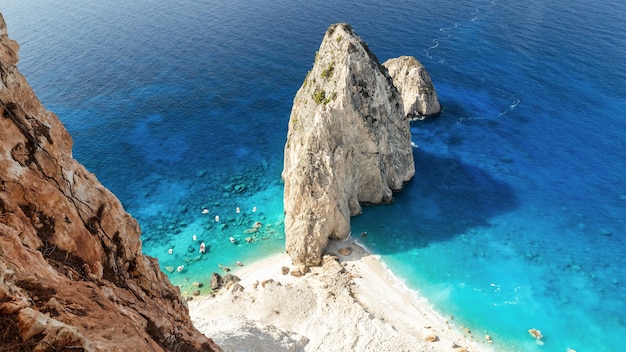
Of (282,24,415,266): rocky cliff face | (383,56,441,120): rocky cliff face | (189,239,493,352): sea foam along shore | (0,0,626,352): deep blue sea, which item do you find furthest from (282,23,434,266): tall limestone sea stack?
(383,56,441,120): rocky cliff face

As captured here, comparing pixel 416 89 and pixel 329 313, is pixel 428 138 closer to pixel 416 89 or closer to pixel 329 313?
pixel 416 89

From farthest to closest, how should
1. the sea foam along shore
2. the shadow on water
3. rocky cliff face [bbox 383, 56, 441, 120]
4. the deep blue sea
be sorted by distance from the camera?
rocky cliff face [bbox 383, 56, 441, 120], the shadow on water, the deep blue sea, the sea foam along shore

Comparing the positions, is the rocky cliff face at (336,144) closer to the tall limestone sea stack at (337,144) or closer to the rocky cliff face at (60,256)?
the tall limestone sea stack at (337,144)

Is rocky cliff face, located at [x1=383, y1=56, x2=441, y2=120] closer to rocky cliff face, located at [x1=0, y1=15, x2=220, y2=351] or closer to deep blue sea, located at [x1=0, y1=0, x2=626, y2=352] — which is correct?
deep blue sea, located at [x1=0, y1=0, x2=626, y2=352]

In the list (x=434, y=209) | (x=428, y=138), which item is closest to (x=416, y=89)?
(x=428, y=138)

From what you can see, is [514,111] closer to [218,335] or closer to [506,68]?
[506,68]

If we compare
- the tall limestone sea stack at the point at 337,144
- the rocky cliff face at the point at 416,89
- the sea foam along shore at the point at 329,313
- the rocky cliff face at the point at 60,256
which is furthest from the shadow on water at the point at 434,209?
the rocky cliff face at the point at 60,256

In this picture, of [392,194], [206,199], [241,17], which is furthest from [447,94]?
[241,17]
